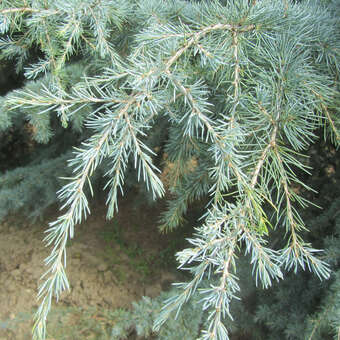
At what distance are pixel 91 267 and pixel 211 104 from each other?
1.62 m

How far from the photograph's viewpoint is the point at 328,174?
1.82 m

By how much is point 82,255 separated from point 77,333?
70 cm

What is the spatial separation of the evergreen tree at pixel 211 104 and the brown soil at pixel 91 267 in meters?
0.87

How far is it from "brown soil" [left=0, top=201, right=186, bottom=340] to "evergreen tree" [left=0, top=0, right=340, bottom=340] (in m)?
0.87

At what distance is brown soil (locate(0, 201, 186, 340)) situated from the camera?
1.66 metres

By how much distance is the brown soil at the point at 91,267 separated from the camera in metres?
1.66

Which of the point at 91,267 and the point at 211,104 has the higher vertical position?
the point at 211,104

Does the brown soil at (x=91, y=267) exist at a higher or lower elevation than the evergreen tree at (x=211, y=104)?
lower

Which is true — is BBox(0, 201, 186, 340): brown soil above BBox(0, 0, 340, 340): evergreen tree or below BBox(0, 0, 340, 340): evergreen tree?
below

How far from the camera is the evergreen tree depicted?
604 mm

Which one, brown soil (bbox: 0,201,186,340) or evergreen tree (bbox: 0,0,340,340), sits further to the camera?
brown soil (bbox: 0,201,186,340)

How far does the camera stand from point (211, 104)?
66cm

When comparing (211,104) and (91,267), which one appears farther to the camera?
(91,267)

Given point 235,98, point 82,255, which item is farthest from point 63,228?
point 82,255
